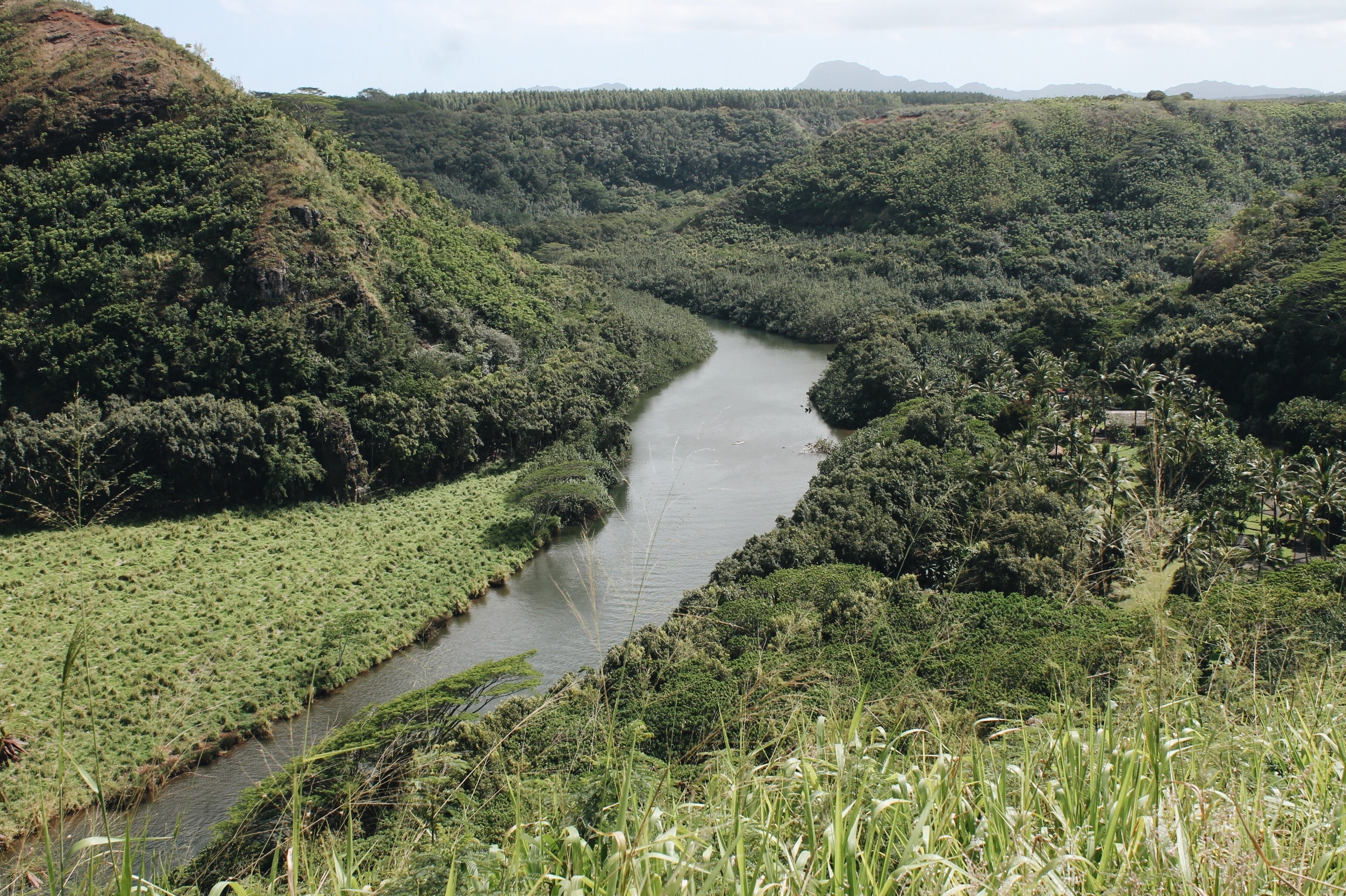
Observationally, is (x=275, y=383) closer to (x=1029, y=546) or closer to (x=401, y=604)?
(x=401, y=604)

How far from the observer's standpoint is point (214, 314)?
105 feet

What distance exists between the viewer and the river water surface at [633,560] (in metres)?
17.1

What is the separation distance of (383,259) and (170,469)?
14548 mm

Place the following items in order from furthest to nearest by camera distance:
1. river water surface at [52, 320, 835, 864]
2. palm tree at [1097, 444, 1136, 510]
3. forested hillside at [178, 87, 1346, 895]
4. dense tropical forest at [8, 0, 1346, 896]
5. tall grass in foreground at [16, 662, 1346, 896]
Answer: palm tree at [1097, 444, 1136, 510]
river water surface at [52, 320, 835, 864]
dense tropical forest at [8, 0, 1346, 896]
forested hillside at [178, 87, 1346, 895]
tall grass in foreground at [16, 662, 1346, 896]

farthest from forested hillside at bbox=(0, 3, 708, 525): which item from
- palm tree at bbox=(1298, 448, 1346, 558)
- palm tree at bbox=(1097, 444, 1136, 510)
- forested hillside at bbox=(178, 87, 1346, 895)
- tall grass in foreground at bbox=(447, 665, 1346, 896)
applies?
tall grass in foreground at bbox=(447, 665, 1346, 896)

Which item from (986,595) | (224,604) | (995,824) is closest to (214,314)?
(224,604)

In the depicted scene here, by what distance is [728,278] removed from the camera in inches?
2702

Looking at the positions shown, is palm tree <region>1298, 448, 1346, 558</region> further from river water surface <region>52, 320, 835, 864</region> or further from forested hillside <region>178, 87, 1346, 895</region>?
river water surface <region>52, 320, 835, 864</region>

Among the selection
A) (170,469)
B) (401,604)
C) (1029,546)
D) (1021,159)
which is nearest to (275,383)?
(170,469)

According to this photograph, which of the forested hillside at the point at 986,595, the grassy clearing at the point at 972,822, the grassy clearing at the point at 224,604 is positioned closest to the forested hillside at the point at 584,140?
the forested hillside at the point at 986,595

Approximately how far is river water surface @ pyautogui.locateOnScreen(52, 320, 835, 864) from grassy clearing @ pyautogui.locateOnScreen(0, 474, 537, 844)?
0.68m

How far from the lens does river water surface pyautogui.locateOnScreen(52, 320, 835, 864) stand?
17094 millimetres

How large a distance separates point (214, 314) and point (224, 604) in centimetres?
1376

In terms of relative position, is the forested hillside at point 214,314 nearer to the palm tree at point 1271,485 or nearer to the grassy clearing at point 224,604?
the grassy clearing at point 224,604
